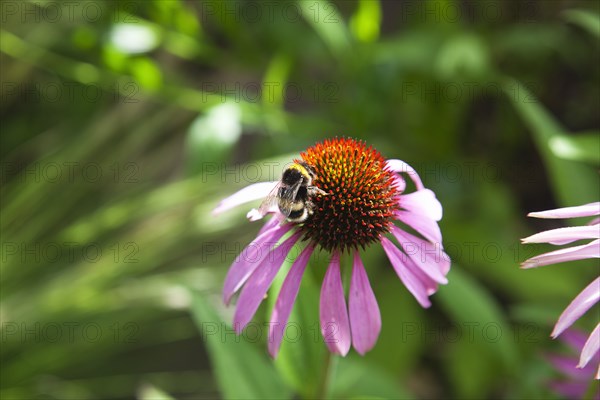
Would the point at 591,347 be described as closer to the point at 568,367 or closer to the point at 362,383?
the point at 568,367

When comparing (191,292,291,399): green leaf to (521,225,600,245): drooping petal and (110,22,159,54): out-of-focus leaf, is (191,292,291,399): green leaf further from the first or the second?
(110,22,159,54): out-of-focus leaf

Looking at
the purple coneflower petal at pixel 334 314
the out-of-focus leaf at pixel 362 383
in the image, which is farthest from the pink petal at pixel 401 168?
the out-of-focus leaf at pixel 362 383

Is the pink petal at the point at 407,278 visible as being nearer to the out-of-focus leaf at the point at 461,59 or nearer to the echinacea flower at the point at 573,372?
the echinacea flower at the point at 573,372

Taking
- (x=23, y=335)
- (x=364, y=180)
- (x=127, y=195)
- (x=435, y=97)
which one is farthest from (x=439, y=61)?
(x=23, y=335)

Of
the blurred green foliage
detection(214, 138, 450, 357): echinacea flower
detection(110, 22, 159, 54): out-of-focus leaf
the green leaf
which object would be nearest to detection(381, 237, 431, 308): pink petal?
detection(214, 138, 450, 357): echinacea flower

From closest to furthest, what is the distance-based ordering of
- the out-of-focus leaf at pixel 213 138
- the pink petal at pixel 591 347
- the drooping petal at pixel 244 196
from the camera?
the pink petal at pixel 591 347 → the drooping petal at pixel 244 196 → the out-of-focus leaf at pixel 213 138

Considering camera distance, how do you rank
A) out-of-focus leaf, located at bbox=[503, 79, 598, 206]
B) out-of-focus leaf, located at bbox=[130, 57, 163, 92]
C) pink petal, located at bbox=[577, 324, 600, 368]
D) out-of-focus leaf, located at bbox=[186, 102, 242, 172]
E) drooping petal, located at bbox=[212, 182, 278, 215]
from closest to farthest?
pink petal, located at bbox=[577, 324, 600, 368]
drooping petal, located at bbox=[212, 182, 278, 215]
out-of-focus leaf, located at bbox=[503, 79, 598, 206]
out-of-focus leaf, located at bbox=[186, 102, 242, 172]
out-of-focus leaf, located at bbox=[130, 57, 163, 92]

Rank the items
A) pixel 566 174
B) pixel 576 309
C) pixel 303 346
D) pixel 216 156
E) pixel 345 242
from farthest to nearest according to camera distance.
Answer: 1. pixel 216 156
2. pixel 566 174
3. pixel 303 346
4. pixel 345 242
5. pixel 576 309

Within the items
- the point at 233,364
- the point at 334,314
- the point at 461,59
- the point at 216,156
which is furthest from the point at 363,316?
the point at 461,59
